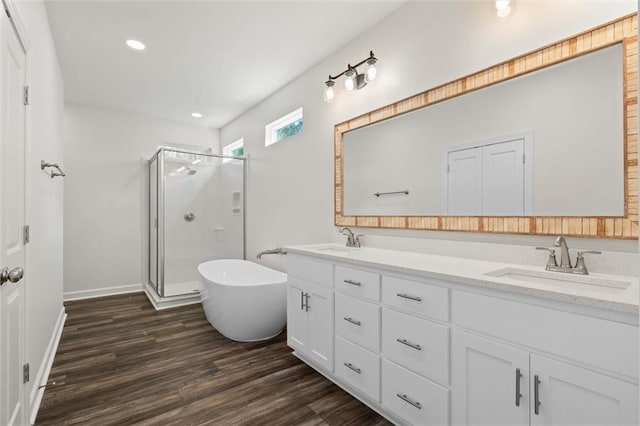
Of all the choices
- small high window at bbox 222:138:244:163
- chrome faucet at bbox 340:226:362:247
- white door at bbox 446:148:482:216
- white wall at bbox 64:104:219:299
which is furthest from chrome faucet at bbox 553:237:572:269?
white wall at bbox 64:104:219:299

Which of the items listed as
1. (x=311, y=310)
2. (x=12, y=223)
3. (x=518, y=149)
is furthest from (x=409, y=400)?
(x=12, y=223)

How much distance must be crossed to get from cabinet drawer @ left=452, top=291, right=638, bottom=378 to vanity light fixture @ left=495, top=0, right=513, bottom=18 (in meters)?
1.45

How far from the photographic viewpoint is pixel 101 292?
14.2 ft

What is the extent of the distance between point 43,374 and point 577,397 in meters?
2.95

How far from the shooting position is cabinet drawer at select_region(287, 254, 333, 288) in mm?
2039

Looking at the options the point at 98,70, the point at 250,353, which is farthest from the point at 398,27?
the point at 98,70

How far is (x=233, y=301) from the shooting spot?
266 centimetres

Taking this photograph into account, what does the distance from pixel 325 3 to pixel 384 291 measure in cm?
200

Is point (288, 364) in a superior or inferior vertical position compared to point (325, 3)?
inferior

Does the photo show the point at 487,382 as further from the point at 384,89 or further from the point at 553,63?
the point at 384,89

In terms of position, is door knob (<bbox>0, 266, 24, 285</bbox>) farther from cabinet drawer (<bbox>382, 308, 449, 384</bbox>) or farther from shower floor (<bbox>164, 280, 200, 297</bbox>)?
shower floor (<bbox>164, 280, 200, 297</bbox>)

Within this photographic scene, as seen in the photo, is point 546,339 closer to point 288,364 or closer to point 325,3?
point 288,364

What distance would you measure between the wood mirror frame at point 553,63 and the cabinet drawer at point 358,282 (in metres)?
0.59

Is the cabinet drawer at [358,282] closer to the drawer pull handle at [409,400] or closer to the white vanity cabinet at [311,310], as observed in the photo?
the white vanity cabinet at [311,310]
